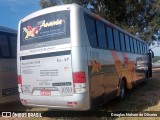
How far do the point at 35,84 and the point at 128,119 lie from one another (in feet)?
9.31

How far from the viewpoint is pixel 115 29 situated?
33.8 ft

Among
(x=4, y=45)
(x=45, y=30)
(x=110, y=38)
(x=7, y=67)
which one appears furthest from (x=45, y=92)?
(x=110, y=38)

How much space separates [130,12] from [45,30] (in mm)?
21009

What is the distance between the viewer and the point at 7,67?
30.7 feet

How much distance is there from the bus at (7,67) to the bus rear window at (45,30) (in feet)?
5.00

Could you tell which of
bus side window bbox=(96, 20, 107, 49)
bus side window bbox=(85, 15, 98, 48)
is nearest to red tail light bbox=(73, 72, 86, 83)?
bus side window bbox=(85, 15, 98, 48)

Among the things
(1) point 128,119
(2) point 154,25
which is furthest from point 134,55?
(2) point 154,25

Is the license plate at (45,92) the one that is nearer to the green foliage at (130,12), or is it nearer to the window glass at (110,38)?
the window glass at (110,38)

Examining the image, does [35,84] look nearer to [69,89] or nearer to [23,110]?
[69,89]

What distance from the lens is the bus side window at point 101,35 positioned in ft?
27.3

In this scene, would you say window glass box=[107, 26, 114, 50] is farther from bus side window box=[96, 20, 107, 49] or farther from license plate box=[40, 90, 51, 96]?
license plate box=[40, 90, 51, 96]

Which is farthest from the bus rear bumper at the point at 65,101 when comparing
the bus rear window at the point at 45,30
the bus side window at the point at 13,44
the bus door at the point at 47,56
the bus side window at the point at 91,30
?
the bus side window at the point at 13,44

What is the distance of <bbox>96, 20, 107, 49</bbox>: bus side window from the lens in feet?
27.3

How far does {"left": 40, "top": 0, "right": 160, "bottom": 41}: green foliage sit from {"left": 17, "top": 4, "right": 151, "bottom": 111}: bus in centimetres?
1716
